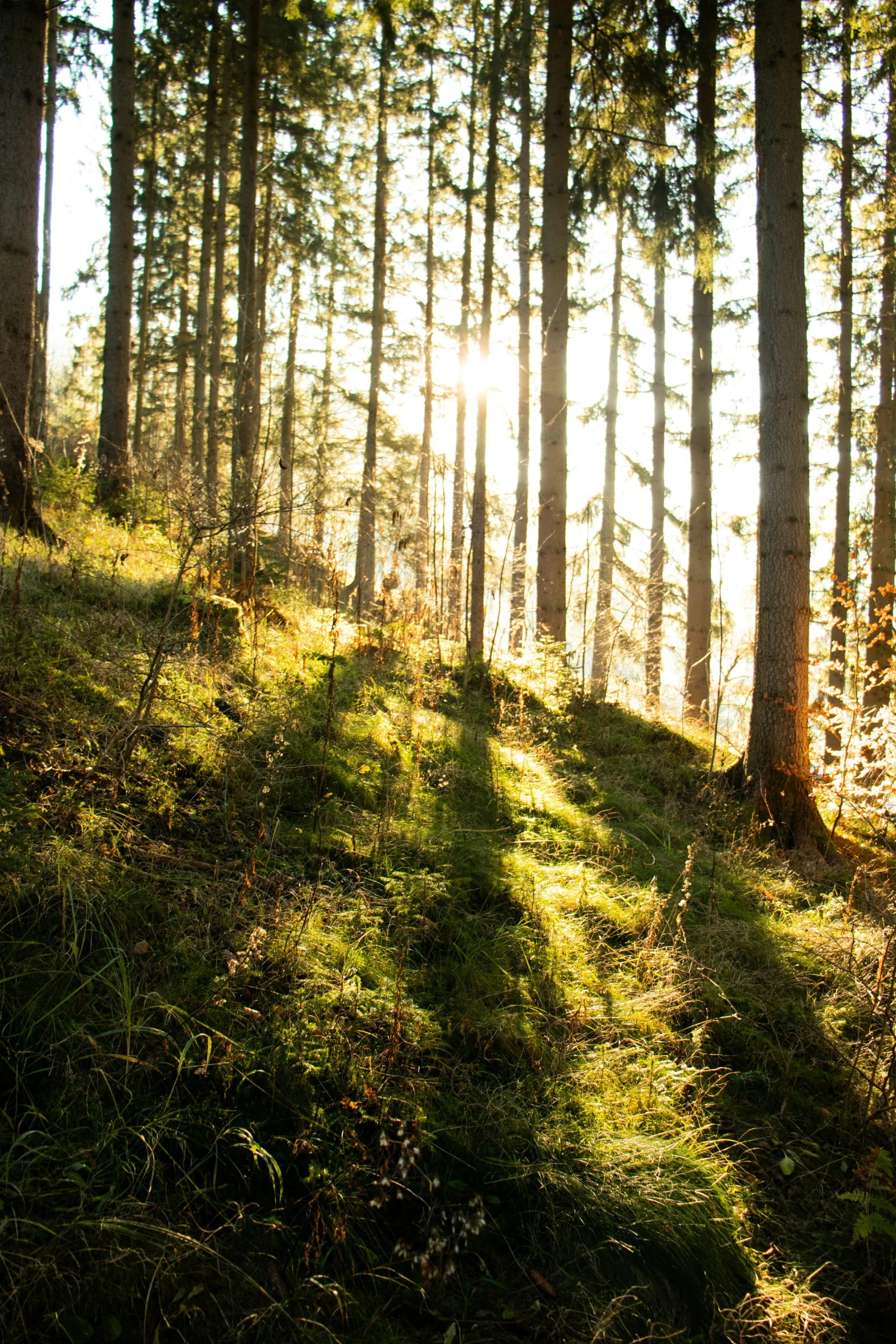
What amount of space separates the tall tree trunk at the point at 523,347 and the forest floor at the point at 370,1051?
7179 mm

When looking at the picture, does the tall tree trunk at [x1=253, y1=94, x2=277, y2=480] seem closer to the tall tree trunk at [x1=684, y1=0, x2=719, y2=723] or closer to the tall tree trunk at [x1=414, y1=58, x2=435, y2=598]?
the tall tree trunk at [x1=414, y1=58, x2=435, y2=598]

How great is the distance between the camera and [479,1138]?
2.15m

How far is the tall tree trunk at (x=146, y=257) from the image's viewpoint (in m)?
13.9

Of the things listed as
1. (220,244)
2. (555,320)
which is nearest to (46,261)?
(220,244)

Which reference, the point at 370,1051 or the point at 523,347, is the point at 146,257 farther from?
the point at 370,1051

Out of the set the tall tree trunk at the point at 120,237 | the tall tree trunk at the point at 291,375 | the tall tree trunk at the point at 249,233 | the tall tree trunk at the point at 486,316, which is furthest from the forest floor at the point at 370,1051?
the tall tree trunk at the point at 291,375

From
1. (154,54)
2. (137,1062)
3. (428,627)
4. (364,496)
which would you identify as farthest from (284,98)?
(137,1062)

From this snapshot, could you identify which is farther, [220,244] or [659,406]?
[659,406]

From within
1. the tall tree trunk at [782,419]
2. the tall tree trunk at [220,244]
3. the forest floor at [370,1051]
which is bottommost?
the forest floor at [370,1051]

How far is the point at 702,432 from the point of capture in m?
9.84

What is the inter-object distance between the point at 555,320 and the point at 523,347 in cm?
658

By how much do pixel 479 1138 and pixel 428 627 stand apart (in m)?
5.48

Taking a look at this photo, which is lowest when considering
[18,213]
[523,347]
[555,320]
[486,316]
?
[18,213]

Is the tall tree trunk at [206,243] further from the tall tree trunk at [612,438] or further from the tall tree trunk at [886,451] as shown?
the tall tree trunk at [886,451]
